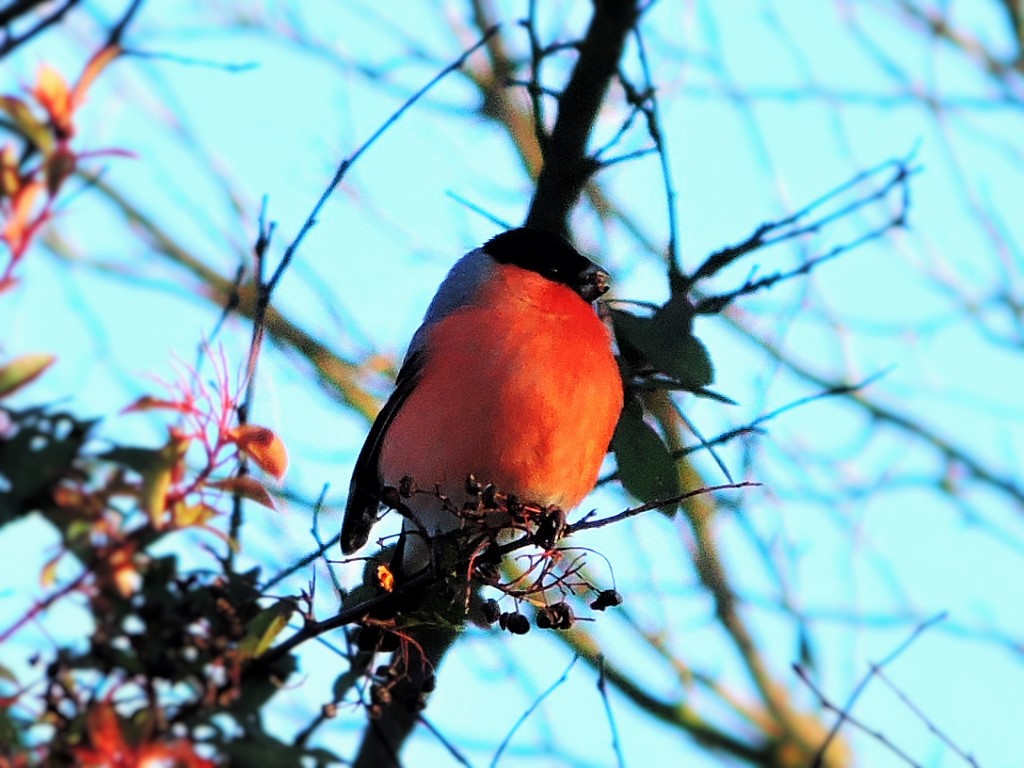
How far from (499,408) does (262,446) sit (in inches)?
60.4

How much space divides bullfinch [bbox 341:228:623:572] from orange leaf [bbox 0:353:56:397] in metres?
1.76

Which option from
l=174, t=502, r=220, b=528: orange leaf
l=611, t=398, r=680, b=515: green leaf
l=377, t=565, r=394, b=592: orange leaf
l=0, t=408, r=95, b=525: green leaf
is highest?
l=611, t=398, r=680, b=515: green leaf

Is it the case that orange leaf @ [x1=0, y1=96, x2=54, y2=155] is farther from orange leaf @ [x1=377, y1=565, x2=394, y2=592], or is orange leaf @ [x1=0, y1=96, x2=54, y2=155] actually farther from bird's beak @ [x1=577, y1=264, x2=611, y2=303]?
bird's beak @ [x1=577, y1=264, x2=611, y2=303]

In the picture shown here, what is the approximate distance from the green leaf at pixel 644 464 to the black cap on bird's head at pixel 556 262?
0.97 metres

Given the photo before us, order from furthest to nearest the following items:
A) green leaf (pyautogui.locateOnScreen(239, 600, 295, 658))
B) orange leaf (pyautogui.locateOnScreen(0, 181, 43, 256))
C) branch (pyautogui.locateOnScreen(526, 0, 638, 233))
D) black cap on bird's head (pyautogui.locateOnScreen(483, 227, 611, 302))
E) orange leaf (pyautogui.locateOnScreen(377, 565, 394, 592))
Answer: black cap on bird's head (pyautogui.locateOnScreen(483, 227, 611, 302))
branch (pyautogui.locateOnScreen(526, 0, 638, 233))
orange leaf (pyautogui.locateOnScreen(377, 565, 394, 592))
green leaf (pyautogui.locateOnScreen(239, 600, 295, 658))
orange leaf (pyautogui.locateOnScreen(0, 181, 43, 256))

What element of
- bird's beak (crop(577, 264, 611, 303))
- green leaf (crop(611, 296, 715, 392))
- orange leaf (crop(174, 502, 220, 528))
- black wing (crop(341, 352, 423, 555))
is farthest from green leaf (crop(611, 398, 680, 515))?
orange leaf (crop(174, 502, 220, 528))

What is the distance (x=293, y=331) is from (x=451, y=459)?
2066 mm

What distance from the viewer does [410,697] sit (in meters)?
2.14

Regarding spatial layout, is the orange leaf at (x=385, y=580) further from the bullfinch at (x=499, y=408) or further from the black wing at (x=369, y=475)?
the black wing at (x=369, y=475)

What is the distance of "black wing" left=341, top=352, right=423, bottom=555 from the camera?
3.09 meters

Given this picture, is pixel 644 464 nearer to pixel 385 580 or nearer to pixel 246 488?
pixel 385 580

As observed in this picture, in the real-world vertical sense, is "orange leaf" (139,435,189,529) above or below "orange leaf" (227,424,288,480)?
below

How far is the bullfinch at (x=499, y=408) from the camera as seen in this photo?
118 inches

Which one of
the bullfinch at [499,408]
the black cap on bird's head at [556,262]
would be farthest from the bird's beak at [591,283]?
the bullfinch at [499,408]
